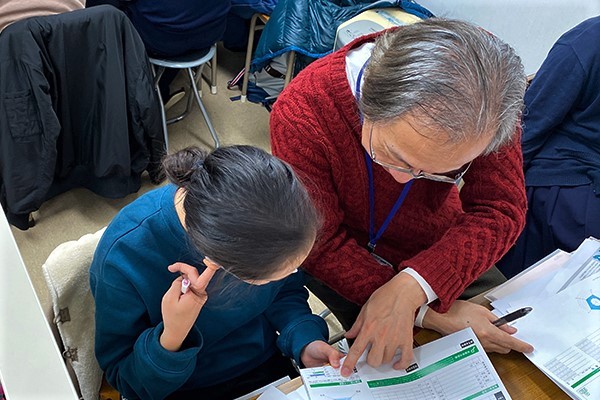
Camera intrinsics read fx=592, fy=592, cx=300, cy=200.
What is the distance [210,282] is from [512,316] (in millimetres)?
572

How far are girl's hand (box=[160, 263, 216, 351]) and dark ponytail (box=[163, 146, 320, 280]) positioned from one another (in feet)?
0.13

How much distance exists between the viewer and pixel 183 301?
0.89 metres

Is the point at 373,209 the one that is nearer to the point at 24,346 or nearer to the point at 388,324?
the point at 388,324

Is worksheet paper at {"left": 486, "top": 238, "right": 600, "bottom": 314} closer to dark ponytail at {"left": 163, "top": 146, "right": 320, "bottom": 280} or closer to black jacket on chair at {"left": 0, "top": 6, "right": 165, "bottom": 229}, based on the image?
dark ponytail at {"left": 163, "top": 146, "right": 320, "bottom": 280}

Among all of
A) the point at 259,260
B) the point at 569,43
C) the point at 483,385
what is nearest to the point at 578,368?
the point at 483,385

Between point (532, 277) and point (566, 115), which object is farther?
point (566, 115)

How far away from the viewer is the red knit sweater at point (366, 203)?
111 centimetres

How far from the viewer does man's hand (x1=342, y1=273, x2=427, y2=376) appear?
3.31ft

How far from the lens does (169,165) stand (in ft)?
2.99

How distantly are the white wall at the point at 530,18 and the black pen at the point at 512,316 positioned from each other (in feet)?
4.83

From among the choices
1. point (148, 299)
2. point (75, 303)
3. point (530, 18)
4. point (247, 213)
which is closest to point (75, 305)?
point (75, 303)

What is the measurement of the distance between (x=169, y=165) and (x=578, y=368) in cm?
77

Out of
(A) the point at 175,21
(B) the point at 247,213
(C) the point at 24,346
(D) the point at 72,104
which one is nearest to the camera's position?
(C) the point at 24,346

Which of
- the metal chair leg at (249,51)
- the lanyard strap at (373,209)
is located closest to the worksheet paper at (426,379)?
the lanyard strap at (373,209)
